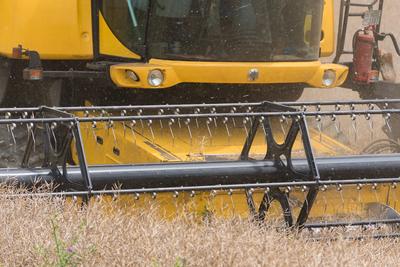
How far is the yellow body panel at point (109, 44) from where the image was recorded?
216 inches

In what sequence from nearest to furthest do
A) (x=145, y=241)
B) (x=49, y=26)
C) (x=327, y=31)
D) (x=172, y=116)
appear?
A: (x=145, y=241), (x=172, y=116), (x=49, y=26), (x=327, y=31)

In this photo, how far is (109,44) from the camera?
5.55 meters

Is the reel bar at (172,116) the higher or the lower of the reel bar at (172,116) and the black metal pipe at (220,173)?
the higher

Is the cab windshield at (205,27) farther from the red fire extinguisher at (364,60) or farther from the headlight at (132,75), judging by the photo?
the red fire extinguisher at (364,60)

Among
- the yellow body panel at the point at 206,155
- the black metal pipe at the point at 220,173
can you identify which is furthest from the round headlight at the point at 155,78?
the black metal pipe at the point at 220,173

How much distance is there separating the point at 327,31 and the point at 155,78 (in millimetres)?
1696

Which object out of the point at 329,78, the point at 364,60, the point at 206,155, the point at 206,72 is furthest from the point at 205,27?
the point at 364,60

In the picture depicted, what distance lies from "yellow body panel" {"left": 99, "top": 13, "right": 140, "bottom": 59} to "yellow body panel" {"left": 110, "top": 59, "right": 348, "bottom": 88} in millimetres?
153

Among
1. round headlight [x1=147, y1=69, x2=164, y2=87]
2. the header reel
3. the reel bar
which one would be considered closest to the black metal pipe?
the header reel

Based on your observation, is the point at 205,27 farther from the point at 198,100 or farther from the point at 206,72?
the point at 198,100

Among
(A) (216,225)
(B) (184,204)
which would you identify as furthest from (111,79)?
(A) (216,225)

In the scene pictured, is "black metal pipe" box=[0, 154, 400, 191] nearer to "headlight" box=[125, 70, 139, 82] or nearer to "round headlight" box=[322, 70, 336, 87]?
"headlight" box=[125, 70, 139, 82]

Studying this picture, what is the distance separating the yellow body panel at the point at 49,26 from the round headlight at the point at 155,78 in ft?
1.84

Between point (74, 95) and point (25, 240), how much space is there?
269cm
